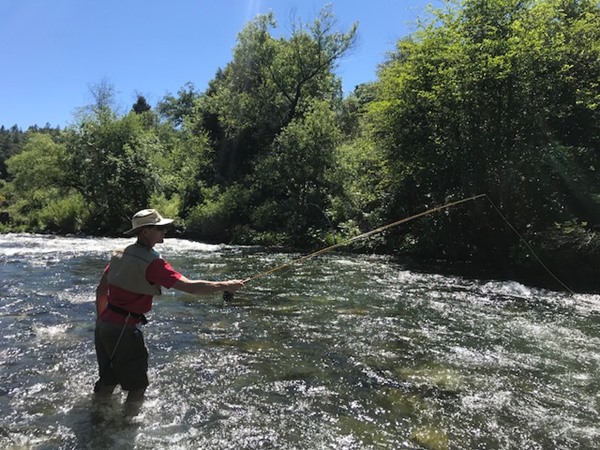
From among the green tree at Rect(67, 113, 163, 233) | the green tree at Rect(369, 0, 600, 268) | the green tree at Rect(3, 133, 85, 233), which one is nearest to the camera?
the green tree at Rect(369, 0, 600, 268)

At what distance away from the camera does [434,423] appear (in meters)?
5.09

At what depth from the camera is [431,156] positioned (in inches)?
717

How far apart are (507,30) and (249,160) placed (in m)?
23.5

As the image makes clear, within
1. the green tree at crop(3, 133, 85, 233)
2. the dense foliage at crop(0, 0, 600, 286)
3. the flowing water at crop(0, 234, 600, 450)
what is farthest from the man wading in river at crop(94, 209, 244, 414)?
the green tree at crop(3, 133, 85, 233)

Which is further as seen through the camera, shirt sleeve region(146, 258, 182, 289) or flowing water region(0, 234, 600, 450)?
Result: flowing water region(0, 234, 600, 450)

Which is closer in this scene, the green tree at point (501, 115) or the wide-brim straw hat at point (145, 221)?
the wide-brim straw hat at point (145, 221)

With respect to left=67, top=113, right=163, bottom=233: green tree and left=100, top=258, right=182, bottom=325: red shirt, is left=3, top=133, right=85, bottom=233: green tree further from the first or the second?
left=100, top=258, right=182, bottom=325: red shirt

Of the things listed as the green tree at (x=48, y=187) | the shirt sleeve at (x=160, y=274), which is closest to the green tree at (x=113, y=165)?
the green tree at (x=48, y=187)

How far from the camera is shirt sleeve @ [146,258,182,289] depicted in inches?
187

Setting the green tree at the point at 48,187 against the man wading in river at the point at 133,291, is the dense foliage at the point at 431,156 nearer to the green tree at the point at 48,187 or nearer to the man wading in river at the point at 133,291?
the green tree at the point at 48,187

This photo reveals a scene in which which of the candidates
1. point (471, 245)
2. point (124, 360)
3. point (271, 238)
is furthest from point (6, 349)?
point (271, 238)

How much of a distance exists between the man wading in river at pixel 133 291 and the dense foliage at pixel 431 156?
41.5 feet

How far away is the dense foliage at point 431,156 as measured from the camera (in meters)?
15.4

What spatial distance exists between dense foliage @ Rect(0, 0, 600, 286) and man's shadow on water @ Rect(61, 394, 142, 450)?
1285 centimetres
